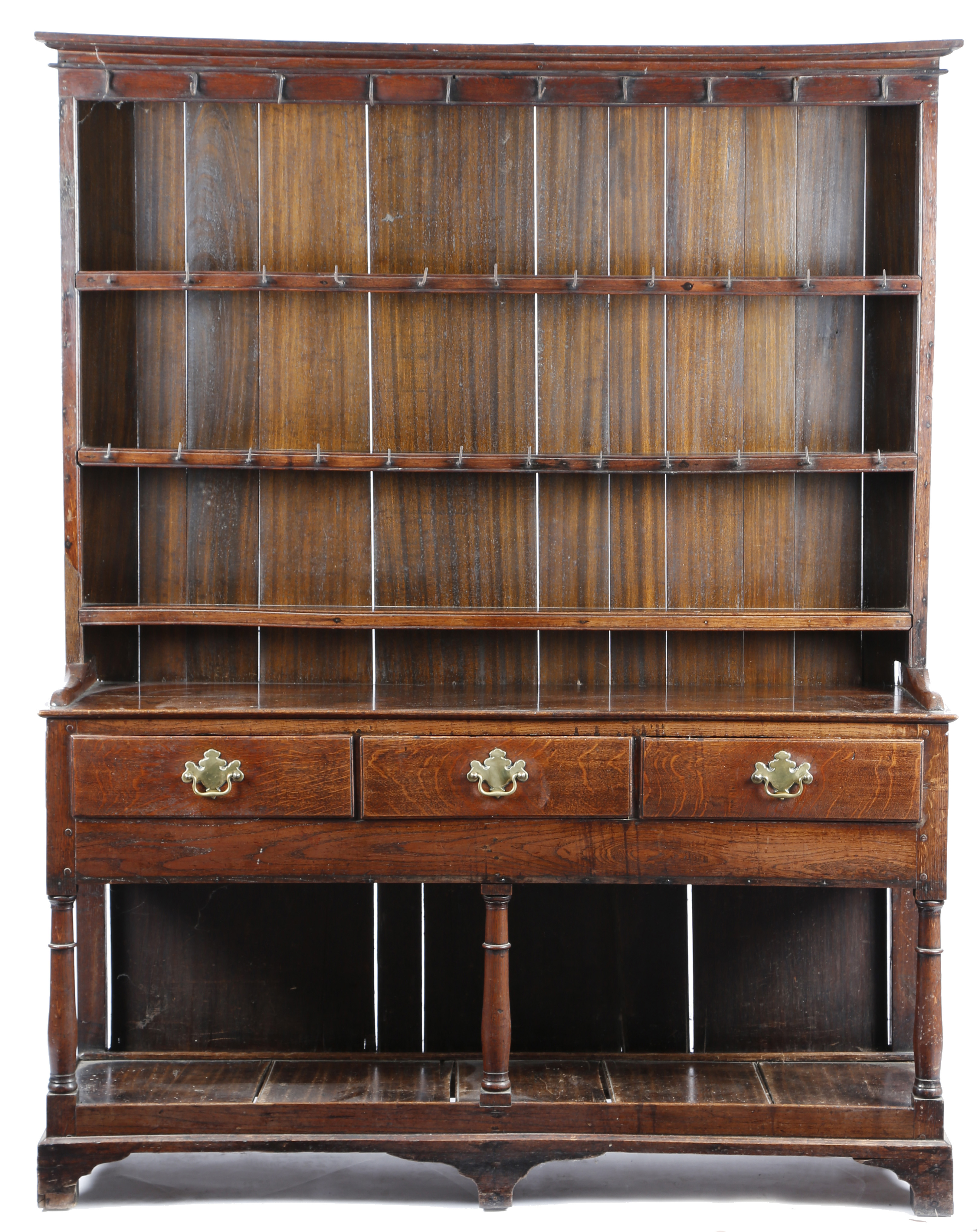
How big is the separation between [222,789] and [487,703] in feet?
2.04

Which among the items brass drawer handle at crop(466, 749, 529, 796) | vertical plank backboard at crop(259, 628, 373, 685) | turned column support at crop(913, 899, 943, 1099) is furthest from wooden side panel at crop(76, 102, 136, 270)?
turned column support at crop(913, 899, 943, 1099)

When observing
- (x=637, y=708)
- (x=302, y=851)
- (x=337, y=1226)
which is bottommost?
(x=337, y=1226)

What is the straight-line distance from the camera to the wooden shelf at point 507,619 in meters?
3.27

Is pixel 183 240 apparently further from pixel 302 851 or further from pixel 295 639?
pixel 302 851

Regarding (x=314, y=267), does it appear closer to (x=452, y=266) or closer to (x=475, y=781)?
(x=452, y=266)

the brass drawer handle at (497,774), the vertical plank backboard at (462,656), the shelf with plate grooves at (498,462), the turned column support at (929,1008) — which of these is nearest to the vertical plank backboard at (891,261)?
the shelf with plate grooves at (498,462)

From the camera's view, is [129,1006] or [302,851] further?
[129,1006]

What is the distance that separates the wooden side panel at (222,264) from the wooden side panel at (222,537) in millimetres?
96

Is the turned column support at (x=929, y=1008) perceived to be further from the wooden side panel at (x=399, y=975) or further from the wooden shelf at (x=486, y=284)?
the wooden shelf at (x=486, y=284)

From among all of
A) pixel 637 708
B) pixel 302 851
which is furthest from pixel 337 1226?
pixel 637 708

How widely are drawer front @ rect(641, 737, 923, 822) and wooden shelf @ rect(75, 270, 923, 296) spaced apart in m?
1.09

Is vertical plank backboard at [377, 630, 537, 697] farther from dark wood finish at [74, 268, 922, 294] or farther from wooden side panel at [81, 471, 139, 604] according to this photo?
dark wood finish at [74, 268, 922, 294]

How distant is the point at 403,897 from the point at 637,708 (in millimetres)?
917

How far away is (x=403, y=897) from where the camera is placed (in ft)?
11.7
